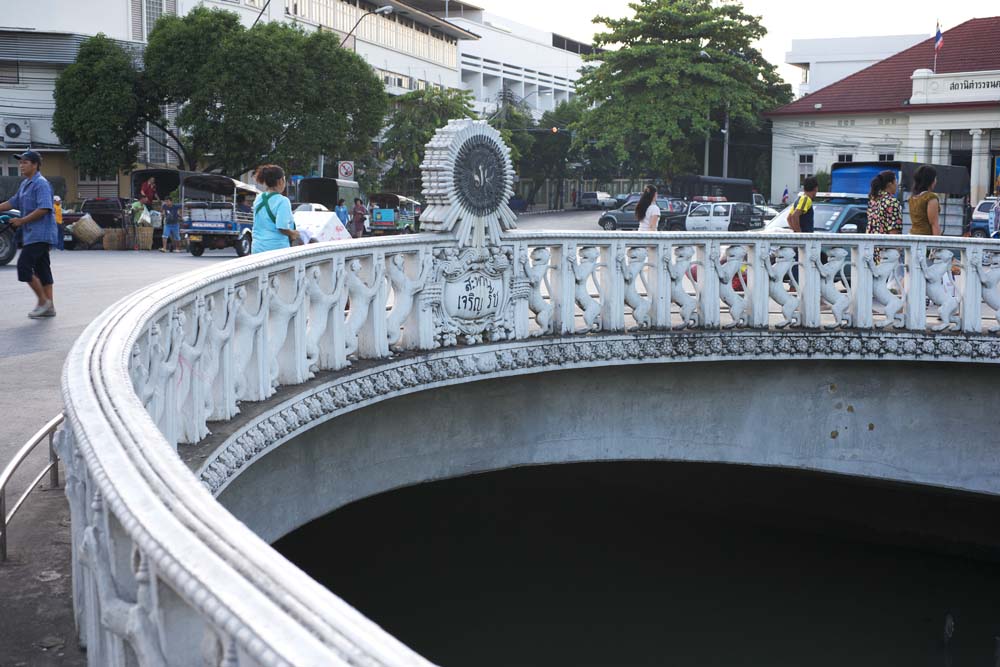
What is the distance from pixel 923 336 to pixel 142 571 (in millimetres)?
8806

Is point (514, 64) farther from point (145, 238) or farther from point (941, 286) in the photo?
point (941, 286)

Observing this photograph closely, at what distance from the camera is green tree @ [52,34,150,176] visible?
39.3 m

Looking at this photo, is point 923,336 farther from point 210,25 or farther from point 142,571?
point 210,25

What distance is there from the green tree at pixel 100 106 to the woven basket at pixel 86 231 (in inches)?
442

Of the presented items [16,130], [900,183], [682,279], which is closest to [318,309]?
[682,279]

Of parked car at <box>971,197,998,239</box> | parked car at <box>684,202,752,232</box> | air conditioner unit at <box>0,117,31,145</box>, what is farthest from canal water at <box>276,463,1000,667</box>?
air conditioner unit at <box>0,117,31,145</box>

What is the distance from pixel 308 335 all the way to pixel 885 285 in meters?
5.27

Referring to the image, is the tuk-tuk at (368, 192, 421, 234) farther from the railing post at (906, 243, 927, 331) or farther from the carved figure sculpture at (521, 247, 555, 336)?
the carved figure sculpture at (521, 247, 555, 336)

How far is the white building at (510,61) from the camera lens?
83750mm

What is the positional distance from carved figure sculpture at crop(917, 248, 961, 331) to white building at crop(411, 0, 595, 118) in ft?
224

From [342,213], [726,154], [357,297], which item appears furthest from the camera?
[726,154]

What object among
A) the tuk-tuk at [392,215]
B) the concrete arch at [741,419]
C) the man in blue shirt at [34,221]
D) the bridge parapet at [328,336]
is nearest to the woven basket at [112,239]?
the tuk-tuk at [392,215]

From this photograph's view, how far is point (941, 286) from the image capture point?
10.2 meters

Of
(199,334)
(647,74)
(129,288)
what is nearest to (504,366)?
(199,334)
